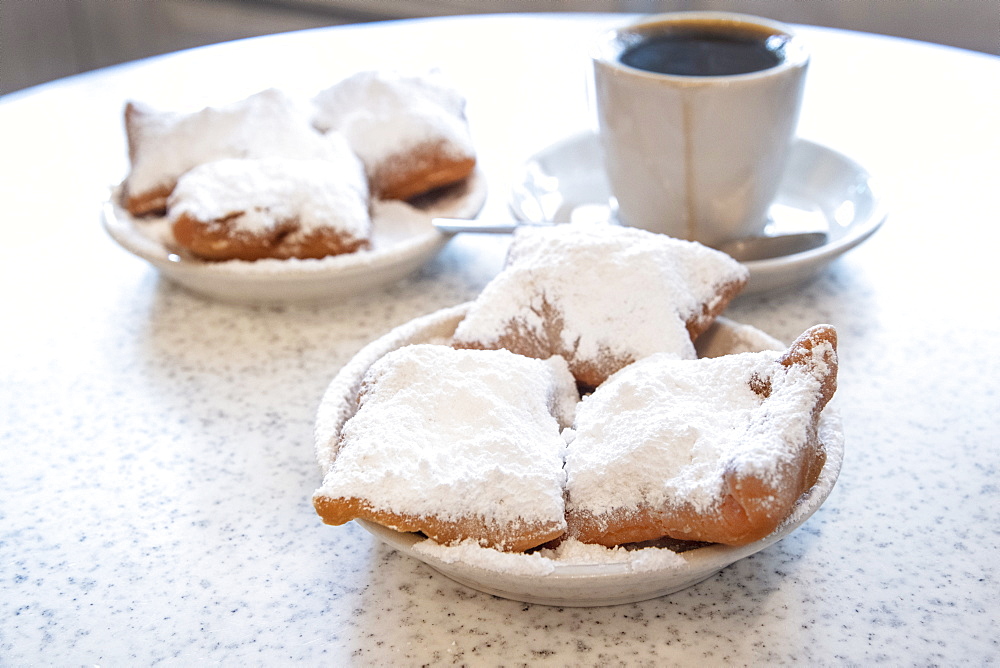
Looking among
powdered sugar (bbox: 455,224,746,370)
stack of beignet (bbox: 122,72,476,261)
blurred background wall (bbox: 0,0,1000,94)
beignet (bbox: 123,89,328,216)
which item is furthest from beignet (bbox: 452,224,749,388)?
blurred background wall (bbox: 0,0,1000,94)

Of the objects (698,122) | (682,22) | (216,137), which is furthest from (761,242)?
(216,137)

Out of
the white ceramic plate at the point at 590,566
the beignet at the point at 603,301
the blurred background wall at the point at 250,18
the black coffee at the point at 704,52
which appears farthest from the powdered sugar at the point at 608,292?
the blurred background wall at the point at 250,18

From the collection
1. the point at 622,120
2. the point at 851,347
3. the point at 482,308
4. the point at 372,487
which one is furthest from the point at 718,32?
the point at 372,487

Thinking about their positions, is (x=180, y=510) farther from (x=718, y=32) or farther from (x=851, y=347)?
(x=718, y=32)

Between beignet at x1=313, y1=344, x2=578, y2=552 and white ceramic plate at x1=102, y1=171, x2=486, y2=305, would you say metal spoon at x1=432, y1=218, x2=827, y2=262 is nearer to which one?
white ceramic plate at x1=102, y1=171, x2=486, y2=305

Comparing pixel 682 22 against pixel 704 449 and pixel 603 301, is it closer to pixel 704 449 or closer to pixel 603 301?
pixel 603 301
